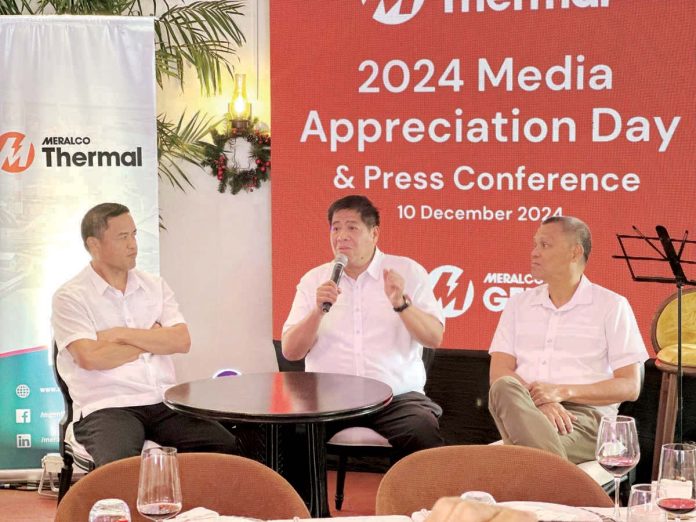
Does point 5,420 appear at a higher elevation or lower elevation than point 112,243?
lower

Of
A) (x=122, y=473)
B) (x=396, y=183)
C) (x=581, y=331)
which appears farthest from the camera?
(x=396, y=183)

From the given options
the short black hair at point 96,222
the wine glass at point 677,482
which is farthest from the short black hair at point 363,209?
the wine glass at point 677,482

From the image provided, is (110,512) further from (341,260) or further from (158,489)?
(341,260)

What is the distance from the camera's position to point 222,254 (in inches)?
228

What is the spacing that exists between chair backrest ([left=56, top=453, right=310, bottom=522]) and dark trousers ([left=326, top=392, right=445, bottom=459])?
165 cm

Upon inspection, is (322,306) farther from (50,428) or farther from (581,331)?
(50,428)

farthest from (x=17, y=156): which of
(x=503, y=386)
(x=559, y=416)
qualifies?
(x=559, y=416)

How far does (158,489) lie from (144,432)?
209 cm

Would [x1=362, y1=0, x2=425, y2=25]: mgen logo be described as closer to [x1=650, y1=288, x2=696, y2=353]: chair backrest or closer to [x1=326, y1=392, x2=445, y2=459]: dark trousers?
[x1=650, y1=288, x2=696, y2=353]: chair backrest

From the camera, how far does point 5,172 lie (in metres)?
4.90

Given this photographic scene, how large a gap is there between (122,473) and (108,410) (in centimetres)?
164

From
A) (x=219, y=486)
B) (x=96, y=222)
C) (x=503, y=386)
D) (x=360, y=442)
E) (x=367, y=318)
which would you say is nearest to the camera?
(x=219, y=486)

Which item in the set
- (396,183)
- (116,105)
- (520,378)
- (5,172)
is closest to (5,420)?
(5,172)

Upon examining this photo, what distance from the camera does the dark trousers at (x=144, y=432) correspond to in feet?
12.4
